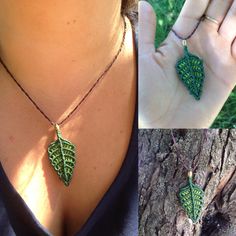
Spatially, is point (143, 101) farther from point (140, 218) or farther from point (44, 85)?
point (44, 85)

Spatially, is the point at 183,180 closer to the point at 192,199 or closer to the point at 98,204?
the point at 192,199

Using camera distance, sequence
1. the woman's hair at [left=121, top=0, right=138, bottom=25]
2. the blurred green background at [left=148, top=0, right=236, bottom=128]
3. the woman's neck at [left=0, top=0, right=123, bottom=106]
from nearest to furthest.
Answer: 1. the blurred green background at [left=148, top=0, right=236, bottom=128]
2. the woman's neck at [left=0, top=0, right=123, bottom=106]
3. the woman's hair at [left=121, top=0, right=138, bottom=25]

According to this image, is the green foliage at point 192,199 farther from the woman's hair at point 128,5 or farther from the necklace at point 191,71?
the woman's hair at point 128,5

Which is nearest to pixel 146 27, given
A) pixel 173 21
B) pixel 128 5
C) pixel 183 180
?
pixel 173 21

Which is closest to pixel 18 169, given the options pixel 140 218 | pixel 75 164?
pixel 75 164

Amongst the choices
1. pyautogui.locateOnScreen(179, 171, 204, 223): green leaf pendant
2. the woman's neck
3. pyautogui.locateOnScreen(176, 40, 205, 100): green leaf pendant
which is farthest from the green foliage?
the woman's neck

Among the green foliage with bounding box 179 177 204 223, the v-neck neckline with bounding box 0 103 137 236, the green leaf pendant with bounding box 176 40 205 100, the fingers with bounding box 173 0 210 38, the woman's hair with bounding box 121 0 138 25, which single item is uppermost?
the fingers with bounding box 173 0 210 38

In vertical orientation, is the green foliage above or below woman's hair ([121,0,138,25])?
below

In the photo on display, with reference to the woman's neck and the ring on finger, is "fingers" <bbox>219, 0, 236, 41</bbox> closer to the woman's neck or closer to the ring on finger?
the ring on finger
